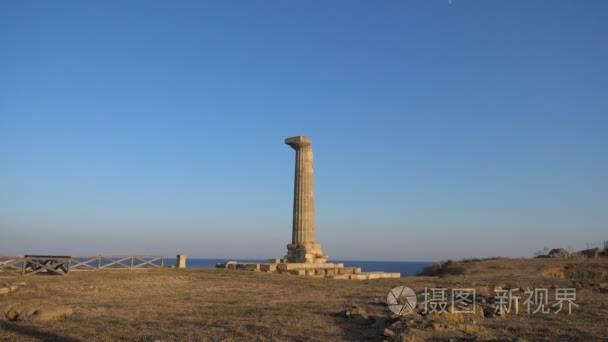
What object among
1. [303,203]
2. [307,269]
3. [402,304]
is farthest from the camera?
[303,203]

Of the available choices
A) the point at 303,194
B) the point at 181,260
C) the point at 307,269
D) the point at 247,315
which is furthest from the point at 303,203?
the point at 247,315

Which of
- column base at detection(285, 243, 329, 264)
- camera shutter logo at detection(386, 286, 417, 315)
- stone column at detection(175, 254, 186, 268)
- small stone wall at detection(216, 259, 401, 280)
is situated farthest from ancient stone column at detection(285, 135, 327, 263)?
camera shutter logo at detection(386, 286, 417, 315)

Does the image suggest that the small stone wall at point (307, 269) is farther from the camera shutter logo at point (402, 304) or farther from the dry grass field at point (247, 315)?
the camera shutter logo at point (402, 304)

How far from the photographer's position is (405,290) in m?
17.8

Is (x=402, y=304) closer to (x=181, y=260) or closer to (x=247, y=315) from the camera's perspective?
(x=247, y=315)

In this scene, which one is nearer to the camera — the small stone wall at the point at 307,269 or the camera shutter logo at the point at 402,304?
the camera shutter logo at the point at 402,304

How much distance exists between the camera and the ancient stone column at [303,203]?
110 ft

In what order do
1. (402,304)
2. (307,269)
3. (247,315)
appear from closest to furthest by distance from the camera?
(247,315) → (402,304) → (307,269)

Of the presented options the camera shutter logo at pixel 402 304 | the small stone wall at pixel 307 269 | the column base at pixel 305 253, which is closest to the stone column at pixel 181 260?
the small stone wall at pixel 307 269

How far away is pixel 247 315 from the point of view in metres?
13.5

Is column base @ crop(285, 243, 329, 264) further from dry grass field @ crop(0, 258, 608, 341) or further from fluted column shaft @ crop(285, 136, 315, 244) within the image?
dry grass field @ crop(0, 258, 608, 341)

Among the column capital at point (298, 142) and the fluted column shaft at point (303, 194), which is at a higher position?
the column capital at point (298, 142)

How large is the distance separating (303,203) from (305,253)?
3.41m

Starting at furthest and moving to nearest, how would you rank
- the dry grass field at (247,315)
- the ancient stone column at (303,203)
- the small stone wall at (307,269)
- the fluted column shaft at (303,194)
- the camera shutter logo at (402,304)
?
the fluted column shaft at (303,194) → the ancient stone column at (303,203) → the small stone wall at (307,269) → the camera shutter logo at (402,304) → the dry grass field at (247,315)
